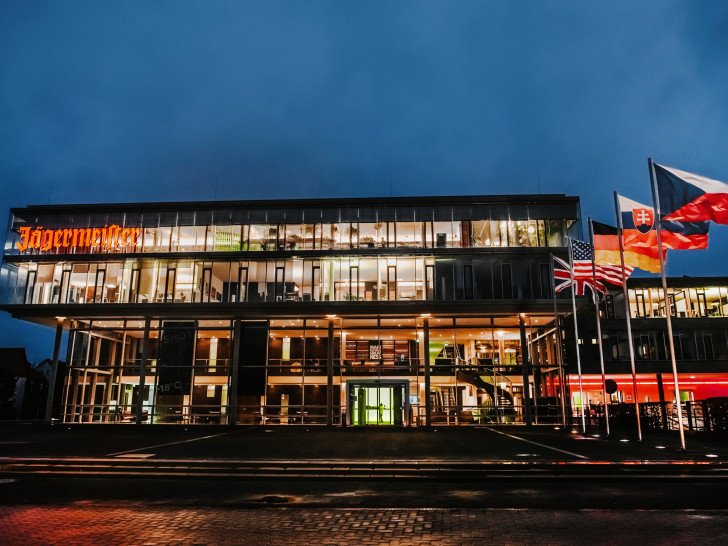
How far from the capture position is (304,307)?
30.0m

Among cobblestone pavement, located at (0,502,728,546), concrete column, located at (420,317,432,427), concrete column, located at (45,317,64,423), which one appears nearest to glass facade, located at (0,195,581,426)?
concrete column, located at (420,317,432,427)

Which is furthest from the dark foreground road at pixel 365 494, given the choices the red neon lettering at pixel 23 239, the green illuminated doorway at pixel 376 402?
the red neon lettering at pixel 23 239

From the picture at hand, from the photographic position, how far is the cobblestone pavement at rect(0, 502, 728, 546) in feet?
22.9

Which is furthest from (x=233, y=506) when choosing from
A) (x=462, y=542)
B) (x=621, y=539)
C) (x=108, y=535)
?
(x=621, y=539)

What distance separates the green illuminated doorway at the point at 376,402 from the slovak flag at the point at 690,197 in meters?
17.0

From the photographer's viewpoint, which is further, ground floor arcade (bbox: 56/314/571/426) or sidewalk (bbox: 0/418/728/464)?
ground floor arcade (bbox: 56/314/571/426)

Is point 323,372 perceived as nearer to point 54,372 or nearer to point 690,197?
point 54,372

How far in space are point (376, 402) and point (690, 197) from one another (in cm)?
1875

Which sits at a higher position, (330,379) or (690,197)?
(690,197)

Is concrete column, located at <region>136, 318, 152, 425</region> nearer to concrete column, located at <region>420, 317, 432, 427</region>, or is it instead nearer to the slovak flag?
concrete column, located at <region>420, 317, 432, 427</region>

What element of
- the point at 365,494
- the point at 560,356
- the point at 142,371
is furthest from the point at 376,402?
the point at 365,494

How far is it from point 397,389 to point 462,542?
22.8 m

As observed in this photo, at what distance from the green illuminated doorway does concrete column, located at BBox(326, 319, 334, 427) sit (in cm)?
103

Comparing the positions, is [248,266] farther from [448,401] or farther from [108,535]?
[108,535]
